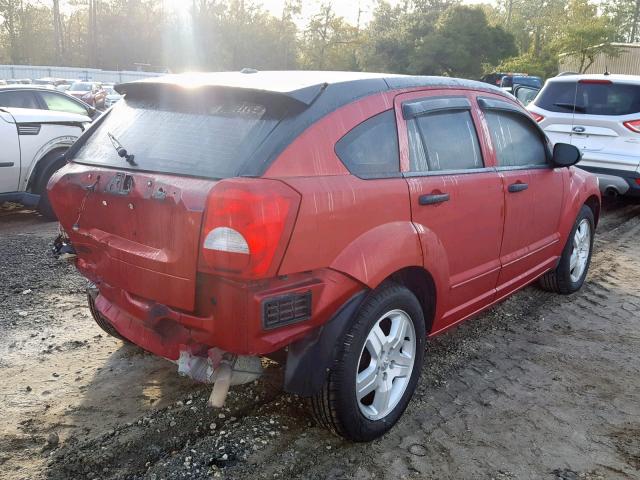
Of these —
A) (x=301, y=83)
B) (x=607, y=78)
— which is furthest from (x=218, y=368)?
(x=607, y=78)

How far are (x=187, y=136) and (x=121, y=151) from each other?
364 mm

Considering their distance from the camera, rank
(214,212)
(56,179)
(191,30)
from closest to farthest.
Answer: (214,212)
(56,179)
(191,30)

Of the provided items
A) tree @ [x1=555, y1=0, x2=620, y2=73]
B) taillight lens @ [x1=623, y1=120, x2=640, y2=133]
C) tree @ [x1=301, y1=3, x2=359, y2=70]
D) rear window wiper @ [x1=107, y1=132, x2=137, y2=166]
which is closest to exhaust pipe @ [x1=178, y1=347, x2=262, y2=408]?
rear window wiper @ [x1=107, y1=132, x2=137, y2=166]

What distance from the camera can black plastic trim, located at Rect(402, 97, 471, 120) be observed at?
319 centimetres

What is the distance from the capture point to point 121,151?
2982mm

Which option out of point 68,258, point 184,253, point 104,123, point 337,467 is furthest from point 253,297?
point 104,123

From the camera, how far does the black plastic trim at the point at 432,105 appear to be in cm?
319

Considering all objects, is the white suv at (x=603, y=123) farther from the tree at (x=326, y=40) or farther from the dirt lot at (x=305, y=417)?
the tree at (x=326, y=40)

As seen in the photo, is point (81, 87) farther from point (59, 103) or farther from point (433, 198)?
point (433, 198)

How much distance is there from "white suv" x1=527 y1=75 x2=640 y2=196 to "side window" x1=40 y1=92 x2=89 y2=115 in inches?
274

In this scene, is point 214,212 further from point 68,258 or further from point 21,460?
point 21,460

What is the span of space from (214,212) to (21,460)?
58.8 inches

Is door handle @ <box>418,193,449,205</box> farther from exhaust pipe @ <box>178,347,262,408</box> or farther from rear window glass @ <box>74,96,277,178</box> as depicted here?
exhaust pipe @ <box>178,347,262,408</box>

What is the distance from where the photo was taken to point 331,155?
273 centimetres
